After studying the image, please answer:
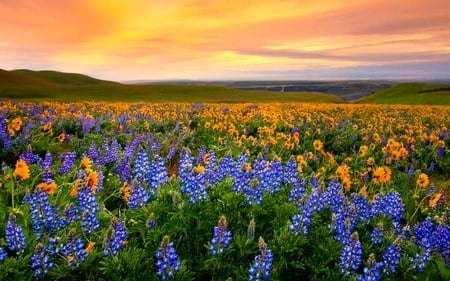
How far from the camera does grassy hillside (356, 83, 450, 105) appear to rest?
49.3 meters

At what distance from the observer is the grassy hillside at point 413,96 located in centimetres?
4931

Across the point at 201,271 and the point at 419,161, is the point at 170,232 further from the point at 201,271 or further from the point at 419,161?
the point at 419,161

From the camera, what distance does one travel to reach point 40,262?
3.01m

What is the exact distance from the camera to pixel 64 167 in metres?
5.73

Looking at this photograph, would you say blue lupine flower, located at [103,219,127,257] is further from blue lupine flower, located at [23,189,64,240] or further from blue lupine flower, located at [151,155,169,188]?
blue lupine flower, located at [151,155,169,188]

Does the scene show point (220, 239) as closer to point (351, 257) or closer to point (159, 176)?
point (351, 257)

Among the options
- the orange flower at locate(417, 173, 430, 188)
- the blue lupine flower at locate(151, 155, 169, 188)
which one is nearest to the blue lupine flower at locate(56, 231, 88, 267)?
the blue lupine flower at locate(151, 155, 169, 188)

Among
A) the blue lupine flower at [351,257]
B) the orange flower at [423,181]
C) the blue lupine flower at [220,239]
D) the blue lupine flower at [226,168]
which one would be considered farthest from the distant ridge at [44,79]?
the blue lupine flower at [351,257]

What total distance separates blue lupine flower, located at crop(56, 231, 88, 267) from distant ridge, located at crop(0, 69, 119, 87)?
247ft

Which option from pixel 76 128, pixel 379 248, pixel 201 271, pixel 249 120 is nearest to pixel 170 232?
pixel 201 271

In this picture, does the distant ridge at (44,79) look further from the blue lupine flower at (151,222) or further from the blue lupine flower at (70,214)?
the blue lupine flower at (151,222)

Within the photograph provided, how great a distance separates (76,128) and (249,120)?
617 cm

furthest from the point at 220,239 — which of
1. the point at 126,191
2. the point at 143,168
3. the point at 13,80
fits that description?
the point at 13,80

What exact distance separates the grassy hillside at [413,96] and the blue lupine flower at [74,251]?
49.3 m
